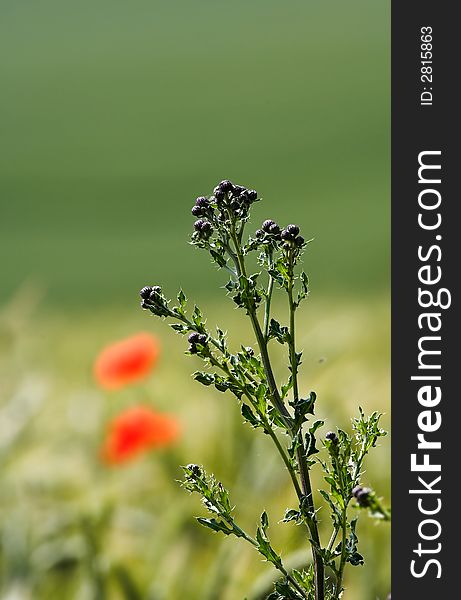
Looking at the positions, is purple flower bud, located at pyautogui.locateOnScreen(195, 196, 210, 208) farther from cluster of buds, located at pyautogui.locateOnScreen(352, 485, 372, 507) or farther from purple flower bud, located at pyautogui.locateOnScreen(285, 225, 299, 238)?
cluster of buds, located at pyautogui.locateOnScreen(352, 485, 372, 507)

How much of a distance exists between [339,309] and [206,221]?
7.77ft

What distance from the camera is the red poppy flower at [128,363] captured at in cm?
126

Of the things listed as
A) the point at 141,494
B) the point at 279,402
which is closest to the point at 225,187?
the point at 279,402

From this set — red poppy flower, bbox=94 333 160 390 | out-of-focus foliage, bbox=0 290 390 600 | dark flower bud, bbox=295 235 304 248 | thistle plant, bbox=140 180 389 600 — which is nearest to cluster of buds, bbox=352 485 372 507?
thistle plant, bbox=140 180 389 600

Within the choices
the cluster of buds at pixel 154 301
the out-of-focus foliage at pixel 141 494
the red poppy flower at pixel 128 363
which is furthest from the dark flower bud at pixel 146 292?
the red poppy flower at pixel 128 363

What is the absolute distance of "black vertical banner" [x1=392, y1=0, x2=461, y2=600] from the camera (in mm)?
621

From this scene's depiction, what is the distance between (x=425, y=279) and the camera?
2.13 feet

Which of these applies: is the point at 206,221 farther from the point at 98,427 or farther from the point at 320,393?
the point at 98,427

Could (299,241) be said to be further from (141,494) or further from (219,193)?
(141,494)

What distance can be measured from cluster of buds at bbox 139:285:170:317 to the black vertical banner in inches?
8.2

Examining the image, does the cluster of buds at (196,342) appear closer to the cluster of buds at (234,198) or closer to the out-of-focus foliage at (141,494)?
the cluster of buds at (234,198)

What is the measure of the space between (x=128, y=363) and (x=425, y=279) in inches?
26.4

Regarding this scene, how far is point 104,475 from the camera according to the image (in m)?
1.51

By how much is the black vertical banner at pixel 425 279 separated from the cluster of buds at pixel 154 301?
8.2 inches
